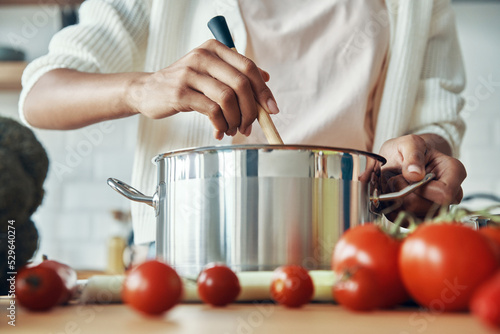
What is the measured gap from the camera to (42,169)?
771mm

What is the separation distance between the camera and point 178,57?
1051 millimetres

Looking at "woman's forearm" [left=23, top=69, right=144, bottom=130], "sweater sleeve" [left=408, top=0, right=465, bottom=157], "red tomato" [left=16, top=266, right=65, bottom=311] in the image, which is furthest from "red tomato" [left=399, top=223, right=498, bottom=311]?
"sweater sleeve" [left=408, top=0, right=465, bottom=157]

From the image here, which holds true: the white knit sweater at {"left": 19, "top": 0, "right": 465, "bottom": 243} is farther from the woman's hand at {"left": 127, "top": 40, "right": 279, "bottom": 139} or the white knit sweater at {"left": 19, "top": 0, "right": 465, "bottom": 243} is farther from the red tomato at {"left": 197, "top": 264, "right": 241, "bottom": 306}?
the red tomato at {"left": 197, "top": 264, "right": 241, "bottom": 306}

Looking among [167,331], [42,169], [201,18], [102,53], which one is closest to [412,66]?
[201,18]

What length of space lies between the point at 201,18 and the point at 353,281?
74cm

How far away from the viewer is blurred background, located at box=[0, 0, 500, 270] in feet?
7.09

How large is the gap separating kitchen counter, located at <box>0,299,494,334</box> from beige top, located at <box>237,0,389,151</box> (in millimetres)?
596

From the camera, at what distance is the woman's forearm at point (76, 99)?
84 centimetres

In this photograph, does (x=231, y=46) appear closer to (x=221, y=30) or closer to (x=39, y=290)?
(x=221, y=30)

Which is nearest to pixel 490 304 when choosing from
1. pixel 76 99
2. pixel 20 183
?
pixel 20 183

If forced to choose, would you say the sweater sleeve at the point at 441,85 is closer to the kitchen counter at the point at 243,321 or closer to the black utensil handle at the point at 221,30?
the black utensil handle at the point at 221,30

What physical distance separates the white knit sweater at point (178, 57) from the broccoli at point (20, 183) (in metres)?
0.26

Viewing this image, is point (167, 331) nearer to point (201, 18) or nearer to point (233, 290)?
point (233, 290)

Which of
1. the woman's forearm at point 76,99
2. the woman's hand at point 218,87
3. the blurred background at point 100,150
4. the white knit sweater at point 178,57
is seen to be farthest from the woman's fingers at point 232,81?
the blurred background at point 100,150
